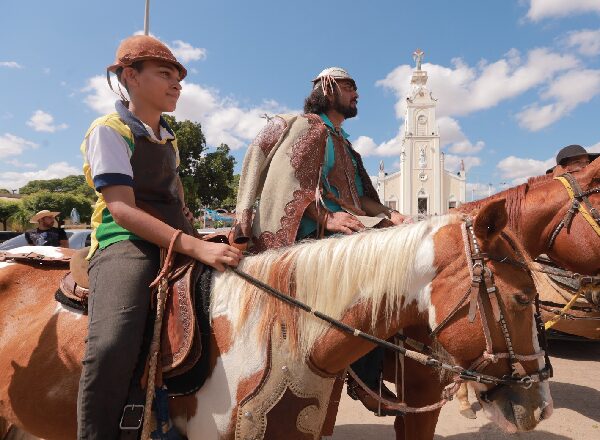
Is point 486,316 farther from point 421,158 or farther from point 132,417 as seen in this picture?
point 421,158

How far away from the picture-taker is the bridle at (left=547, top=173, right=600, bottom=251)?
8.20 ft

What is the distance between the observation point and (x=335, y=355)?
66.3 inches

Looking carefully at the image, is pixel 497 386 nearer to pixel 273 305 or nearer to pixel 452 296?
pixel 452 296

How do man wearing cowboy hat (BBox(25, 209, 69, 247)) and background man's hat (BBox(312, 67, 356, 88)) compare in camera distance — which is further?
man wearing cowboy hat (BBox(25, 209, 69, 247))

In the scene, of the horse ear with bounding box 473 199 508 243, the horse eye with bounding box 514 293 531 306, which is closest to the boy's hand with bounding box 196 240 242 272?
the horse ear with bounding box 473 199 508 243

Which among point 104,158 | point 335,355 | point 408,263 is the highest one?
point 104,158

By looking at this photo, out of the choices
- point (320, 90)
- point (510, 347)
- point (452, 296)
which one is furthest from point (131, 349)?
point (320, 90)

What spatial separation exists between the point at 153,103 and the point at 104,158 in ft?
1.49

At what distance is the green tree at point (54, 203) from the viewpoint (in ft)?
103

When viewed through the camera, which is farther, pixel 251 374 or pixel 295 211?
pixel 295 211

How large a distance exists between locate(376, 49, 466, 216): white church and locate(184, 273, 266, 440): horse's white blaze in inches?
2035

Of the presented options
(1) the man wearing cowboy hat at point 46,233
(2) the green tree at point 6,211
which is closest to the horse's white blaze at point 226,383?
(1) the man wearing cowboy hat at point 46,233

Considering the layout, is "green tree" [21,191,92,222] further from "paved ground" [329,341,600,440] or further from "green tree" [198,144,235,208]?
"paved ground" [329,341,600,440]

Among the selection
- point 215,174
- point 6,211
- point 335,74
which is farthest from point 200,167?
point 335,74
